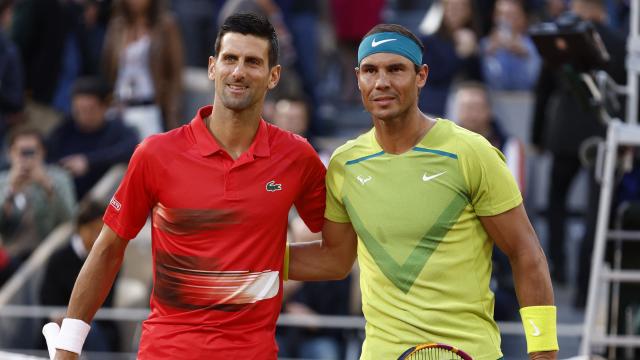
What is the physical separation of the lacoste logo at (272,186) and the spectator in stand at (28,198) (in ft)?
18.1

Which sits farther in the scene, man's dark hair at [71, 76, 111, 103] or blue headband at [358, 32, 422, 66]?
man's dark hair at [71, 76, 111, 103]

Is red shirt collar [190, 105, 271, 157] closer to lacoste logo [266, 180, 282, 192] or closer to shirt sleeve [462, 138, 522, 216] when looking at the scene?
lacoste logo [266, 180, 282, 192]

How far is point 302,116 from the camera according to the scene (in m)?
10.5

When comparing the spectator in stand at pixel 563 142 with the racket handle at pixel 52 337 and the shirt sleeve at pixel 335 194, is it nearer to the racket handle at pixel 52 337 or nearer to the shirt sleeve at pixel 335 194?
the shirt sleeve at pixel 335 194

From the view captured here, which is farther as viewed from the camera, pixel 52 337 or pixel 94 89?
pixel 94 89

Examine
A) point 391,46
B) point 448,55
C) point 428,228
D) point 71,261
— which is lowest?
point 71,261

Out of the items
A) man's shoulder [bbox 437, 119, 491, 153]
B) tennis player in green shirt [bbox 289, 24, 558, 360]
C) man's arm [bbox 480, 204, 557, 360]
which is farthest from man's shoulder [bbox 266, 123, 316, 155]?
man's arm [bbox 480, 204, 557, 360]

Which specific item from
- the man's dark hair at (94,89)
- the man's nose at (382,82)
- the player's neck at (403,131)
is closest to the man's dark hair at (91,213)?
the man's dark hair at (94,89)

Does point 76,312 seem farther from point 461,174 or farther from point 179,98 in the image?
point 179,98

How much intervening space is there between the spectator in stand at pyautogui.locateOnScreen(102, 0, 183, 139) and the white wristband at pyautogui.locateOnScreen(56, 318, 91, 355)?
610 cm

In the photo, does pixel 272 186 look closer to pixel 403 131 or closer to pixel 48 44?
pixel 403 131

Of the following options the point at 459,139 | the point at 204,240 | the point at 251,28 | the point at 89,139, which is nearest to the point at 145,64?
the point at 89,139

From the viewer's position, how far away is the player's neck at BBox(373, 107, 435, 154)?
5.41 meters

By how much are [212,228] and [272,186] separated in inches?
12.4
